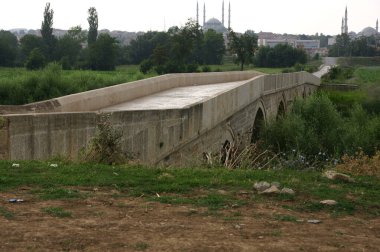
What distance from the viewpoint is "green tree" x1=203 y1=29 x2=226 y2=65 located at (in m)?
71.6

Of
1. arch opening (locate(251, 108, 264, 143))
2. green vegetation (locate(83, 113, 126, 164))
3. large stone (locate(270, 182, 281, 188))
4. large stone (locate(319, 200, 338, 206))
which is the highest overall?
green vegetation (locate(83, 113, 126, 164))

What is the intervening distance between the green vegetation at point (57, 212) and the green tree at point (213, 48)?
67488 mm

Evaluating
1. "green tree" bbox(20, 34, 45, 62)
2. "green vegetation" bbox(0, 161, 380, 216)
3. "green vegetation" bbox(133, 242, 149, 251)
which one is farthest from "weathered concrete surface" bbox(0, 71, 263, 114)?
"green tree" bbox(20, 34, 45, 62)

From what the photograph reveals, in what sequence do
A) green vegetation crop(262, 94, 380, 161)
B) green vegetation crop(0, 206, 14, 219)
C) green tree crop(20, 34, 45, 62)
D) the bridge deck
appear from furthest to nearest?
green tree crop(20, 34, 45, 62) < green vegetation crop(262, 94, 380, 161) < the bridge deck < green vegetation crop(0, 206, 14, 219)

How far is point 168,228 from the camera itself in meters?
3.78

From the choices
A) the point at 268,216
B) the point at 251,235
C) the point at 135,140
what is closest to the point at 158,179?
the point at 268,216

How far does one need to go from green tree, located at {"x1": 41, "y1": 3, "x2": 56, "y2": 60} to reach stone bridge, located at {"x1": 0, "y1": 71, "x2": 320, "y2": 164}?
41.6 m

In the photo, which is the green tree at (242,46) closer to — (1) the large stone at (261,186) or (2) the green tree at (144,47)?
(2) the green tree at (144,47)

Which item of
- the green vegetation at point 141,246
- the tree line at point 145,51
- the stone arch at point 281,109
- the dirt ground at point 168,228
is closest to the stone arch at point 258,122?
the stone arch at point 281,109

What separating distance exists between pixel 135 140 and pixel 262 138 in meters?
11.0

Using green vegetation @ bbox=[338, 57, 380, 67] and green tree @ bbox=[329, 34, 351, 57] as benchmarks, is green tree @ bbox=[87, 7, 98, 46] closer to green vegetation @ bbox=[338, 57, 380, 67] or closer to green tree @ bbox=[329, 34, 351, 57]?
green vegetation @ bbox=[338, 57, 380, 67]

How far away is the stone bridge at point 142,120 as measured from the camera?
6.42m

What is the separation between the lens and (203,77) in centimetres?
2208

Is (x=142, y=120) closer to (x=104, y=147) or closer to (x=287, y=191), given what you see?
(x=104, y=147)
